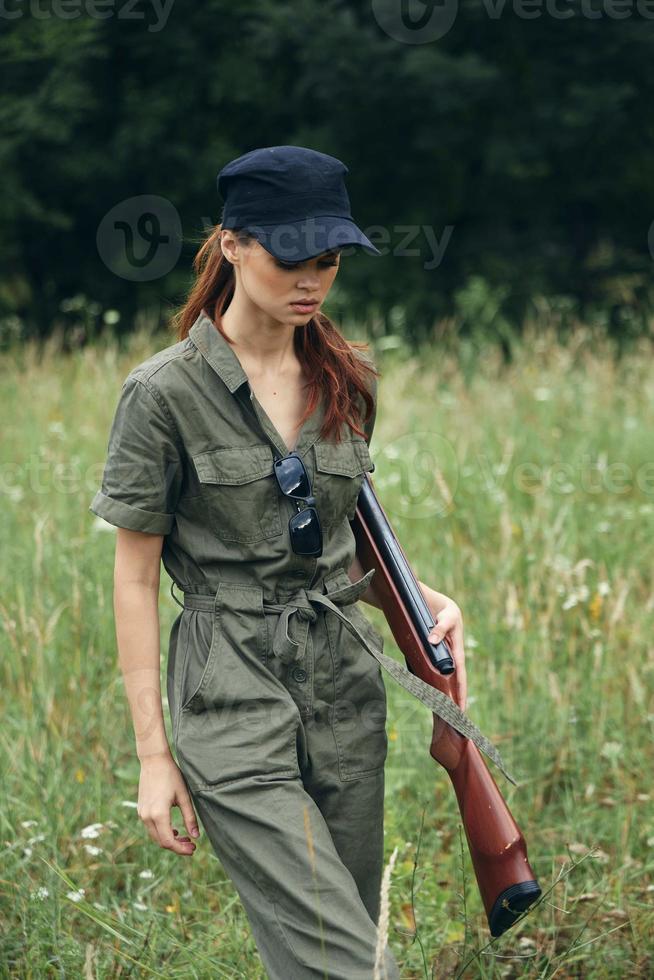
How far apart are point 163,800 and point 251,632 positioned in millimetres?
325

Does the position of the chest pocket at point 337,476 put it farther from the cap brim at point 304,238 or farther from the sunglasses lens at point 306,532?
the cap brim at point 304,238

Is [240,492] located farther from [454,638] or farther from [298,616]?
[454,638]

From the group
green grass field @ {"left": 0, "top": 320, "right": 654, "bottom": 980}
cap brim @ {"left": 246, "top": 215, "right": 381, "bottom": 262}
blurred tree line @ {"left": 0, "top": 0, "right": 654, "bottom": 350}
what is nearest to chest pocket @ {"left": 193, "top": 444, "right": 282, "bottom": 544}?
cap brim @ {"left": 246, "top": 215, "right": 381, "bottom": 262}

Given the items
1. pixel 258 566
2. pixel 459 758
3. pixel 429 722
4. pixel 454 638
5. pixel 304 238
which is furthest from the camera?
pixel 429 722

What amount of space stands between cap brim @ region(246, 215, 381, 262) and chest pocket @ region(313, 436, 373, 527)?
1.18 feet

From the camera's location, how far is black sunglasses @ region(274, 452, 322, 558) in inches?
78.9

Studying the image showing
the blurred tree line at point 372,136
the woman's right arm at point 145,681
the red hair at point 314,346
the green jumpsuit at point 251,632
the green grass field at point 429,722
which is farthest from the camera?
the blurred tree line at point 372,136

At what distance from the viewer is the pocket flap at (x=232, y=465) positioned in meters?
1.98

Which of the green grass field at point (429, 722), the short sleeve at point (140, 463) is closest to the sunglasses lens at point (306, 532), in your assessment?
the short sleeve at point (140, 463)

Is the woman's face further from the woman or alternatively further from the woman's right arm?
the woman's right arm

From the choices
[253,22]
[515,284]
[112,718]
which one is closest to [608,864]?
[112,718]

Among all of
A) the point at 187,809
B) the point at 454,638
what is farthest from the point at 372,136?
the point at 187,809

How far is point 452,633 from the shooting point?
7.41 feet

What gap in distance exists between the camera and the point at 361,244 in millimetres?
1917
